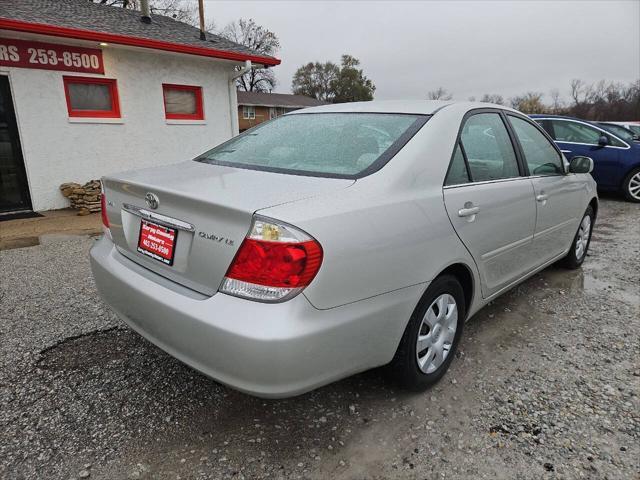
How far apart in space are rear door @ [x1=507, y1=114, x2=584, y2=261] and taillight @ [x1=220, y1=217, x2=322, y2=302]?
2.22 meters

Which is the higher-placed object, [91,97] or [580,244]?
[91,97]

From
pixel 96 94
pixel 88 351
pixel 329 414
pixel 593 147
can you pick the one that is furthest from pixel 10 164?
pixel 593 147

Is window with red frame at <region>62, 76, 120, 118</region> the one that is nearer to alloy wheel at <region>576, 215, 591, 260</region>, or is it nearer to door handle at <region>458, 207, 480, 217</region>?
door handle at <region>458, 207, 480, 217</region>

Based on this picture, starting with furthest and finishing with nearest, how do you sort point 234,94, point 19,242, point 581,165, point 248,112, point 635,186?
point 248,112, point 234,94, point 635,186, point 19,242, point 581,165

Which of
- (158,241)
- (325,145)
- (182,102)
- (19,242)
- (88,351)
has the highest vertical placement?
(182,102)

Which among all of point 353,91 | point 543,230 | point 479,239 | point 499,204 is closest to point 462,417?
point 479,239

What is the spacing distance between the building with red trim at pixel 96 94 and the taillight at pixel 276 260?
6.86 m

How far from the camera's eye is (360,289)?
1828mm

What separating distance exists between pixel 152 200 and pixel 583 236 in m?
4.21

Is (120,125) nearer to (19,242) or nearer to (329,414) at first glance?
(19,242)

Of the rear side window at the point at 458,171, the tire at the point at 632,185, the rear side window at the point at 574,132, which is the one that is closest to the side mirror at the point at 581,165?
the rear side window at the point at 458,171

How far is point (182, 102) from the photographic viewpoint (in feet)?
29.8

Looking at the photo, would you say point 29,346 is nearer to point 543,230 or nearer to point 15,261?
point 15,261

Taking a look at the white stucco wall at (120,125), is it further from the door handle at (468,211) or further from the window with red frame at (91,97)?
the door handle at (468,211)
